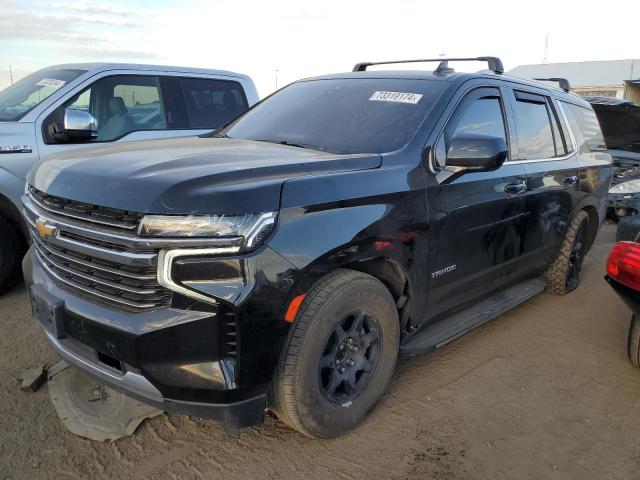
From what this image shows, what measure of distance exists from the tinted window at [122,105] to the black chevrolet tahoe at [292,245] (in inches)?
73.0

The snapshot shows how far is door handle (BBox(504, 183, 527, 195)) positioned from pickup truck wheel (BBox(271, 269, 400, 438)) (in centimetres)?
133

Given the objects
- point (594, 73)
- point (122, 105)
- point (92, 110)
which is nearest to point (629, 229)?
point (122, 105)

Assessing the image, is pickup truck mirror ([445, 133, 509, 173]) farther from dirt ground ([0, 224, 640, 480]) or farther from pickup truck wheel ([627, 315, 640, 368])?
pickup truck wheel ([627, 315, 640, 368])

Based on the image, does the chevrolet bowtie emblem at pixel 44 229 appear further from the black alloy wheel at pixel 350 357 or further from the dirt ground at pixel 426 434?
the black alloy wheel at pixel 350 357

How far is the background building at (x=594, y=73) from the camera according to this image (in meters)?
29.0

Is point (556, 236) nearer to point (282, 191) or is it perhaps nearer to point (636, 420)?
point (636, 420)

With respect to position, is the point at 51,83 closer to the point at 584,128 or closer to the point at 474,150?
the point at 474,150

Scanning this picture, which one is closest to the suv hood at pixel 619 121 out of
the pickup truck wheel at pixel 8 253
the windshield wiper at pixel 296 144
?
the windshield wiper at pixel 296 144

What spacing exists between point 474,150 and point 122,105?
3.76 meters

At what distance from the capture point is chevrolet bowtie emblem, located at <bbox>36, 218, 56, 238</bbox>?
7.97ft

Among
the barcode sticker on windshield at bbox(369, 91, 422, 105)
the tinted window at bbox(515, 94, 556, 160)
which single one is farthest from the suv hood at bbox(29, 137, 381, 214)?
the tinted window at bbox(515, 94, 556, 160)

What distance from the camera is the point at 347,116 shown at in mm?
3289

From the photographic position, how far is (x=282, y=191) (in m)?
2.21

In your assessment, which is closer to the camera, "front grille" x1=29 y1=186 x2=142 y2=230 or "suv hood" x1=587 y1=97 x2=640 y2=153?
"front grille" x1=29 y1=186 x2=142 y2=230
